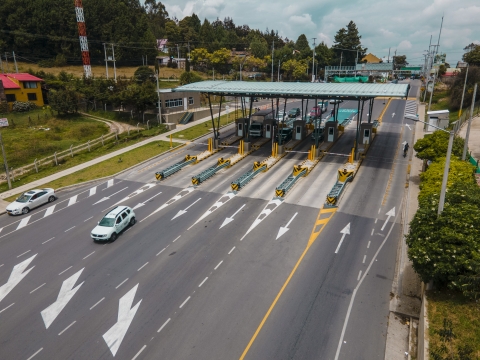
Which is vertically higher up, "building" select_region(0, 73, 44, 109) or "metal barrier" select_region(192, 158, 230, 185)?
"building" select_region(0, 73, 44, 109)

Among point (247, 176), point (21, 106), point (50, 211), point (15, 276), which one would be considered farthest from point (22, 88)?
point (15, 276)

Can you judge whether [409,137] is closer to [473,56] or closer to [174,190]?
[174,190]

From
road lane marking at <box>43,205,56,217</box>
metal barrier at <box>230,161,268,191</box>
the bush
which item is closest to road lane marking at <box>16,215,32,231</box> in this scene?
road lane marking at <box>43,205,56,217</box>

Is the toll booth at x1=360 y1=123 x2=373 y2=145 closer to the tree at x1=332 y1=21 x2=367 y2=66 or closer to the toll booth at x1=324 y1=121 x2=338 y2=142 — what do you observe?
the toll booth at x1=324 y1=121 x2=338 y2=142

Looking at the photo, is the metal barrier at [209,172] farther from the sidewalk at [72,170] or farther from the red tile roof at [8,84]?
the red tile roof at [8,84]

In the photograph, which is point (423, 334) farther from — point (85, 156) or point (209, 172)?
point (85, 156)

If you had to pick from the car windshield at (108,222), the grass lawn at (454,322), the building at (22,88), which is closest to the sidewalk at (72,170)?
the car windshield at (108,222)

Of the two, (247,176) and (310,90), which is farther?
(310,90)
